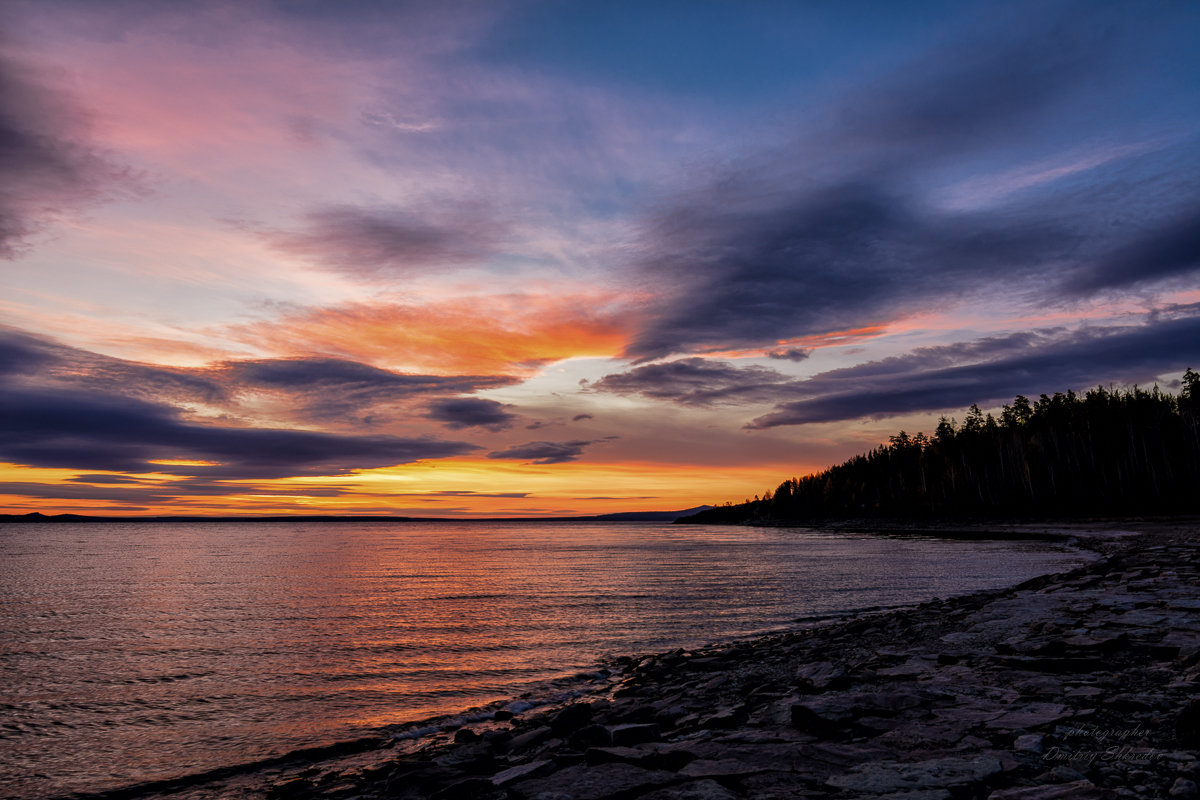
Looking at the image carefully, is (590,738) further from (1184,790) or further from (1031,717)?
(1184,790)

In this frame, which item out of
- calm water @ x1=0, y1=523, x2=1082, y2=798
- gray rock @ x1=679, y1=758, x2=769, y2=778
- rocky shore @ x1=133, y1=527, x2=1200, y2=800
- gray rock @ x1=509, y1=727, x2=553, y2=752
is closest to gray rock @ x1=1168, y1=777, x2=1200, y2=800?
rocky shore @ x1=133, y1=527, x2=1200, y2=800

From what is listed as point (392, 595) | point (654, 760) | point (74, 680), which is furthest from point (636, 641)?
point (392, 595)

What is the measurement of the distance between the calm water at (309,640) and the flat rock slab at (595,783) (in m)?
7.23

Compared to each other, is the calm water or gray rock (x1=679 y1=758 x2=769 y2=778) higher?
gray rock (x1=679 y1=758 x2=769 y2=778)

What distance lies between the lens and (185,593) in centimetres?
3750

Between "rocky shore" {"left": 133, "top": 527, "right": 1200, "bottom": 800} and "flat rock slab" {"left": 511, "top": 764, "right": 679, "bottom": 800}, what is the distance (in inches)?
1.1

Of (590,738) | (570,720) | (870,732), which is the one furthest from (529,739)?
(870,732)

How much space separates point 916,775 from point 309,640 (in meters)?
21.7

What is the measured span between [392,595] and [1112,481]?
130 metres

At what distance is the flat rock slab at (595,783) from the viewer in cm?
684

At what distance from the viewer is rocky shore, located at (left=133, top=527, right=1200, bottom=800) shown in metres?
6.48

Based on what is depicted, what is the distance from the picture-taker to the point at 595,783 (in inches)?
283

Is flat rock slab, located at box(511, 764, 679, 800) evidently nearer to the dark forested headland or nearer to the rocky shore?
the rocky shore

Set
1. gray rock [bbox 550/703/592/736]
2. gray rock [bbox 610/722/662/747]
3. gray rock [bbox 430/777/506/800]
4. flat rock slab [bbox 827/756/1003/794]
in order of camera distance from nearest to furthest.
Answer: flat rock slab [bbox 827/756/1003/794] < gray rock [bbox 430/777/506/800] < gray rock [bbox 610/722/662/747] < gray rock [bbox 550/703/592/736]
